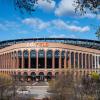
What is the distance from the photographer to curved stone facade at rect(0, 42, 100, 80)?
133m

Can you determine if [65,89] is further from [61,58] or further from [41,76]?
[41,76]

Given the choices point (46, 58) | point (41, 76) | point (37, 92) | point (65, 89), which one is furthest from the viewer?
point (41, 76)

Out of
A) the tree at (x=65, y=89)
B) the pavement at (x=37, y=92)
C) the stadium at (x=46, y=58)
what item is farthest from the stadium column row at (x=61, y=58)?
the tree at (x=65, y=89)

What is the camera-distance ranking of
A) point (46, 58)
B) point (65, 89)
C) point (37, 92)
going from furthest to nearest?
point (46, 58)
point (37, 92)
point (65, 89)

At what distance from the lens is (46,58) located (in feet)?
436

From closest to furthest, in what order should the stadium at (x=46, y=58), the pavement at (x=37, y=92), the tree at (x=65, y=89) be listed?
the tree at (x=65, y=89) → the pavement at (x=37, y=92) → the stadium at (x=46, y=58)

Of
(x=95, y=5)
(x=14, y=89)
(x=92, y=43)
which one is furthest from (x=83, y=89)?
(x=92, y=43)

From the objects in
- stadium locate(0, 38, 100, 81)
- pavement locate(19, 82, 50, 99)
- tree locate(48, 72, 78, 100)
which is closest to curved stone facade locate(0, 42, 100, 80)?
stadium locate(0, 38, 100, 81)

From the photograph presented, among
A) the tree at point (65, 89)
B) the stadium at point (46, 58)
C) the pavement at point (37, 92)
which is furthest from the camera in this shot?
the stadium at point (46, 58)

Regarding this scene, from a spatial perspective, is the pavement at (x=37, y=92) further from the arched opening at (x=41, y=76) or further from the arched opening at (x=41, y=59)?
the arched opening at (x=41, y=76)

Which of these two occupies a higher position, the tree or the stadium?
the stadium

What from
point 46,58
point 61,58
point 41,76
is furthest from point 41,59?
point 61,58

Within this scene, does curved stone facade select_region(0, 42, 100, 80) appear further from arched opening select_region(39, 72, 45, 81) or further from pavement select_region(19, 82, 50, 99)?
pavement select_region(19, 82, 50, 99)

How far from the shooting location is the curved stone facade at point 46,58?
436 feet
